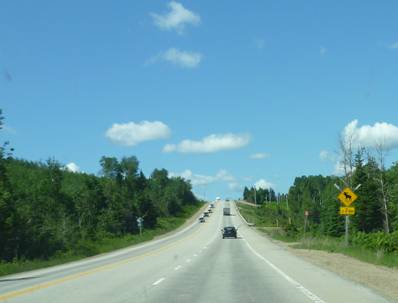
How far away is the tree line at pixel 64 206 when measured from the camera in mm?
42781

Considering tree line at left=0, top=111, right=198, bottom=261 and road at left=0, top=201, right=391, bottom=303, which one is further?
tree line at left=0, top=111, right=198, bottom=261

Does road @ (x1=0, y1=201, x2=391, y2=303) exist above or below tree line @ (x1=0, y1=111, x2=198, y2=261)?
below

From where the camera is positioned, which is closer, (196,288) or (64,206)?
(196,288)

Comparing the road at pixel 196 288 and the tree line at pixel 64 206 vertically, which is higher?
the tree line at pixel 64 206

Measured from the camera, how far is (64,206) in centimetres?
7025

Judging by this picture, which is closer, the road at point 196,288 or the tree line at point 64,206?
the road at point 196,288

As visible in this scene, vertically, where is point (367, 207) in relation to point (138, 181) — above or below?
below

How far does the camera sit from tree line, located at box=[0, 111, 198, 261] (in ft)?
140

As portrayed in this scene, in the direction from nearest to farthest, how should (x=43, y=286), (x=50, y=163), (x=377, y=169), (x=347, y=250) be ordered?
(x=43, y=286)
(x=347, y=250)
(x=50, y=163)
(x=377, y=169)

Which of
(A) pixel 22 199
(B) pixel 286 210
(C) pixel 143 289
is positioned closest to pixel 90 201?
(A) pixel 22 199

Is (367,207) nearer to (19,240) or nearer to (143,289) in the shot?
(19,240)

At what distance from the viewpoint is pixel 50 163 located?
237 ft

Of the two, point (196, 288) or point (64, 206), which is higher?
point (64, 206)

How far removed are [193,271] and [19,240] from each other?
21538 millimetres
